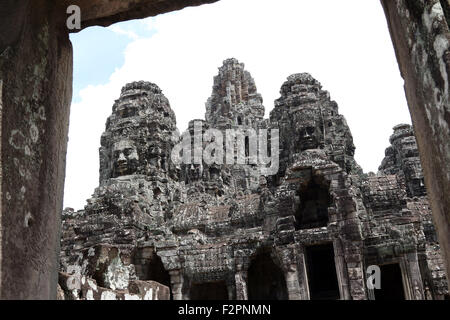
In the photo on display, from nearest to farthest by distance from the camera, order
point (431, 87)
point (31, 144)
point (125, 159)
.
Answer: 1. point (431, 87)
2. point (31, 144)
3. point (125, 159)

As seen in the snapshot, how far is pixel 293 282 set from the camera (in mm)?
15867

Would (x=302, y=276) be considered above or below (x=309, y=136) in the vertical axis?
below

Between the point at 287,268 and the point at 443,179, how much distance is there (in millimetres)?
14059

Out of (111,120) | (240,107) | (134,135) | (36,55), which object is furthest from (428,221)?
(240,107)

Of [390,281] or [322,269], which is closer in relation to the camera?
[390,281]

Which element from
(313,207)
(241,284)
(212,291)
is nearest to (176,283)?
(212,291)

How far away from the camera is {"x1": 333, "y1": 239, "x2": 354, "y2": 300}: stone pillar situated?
49.7ft

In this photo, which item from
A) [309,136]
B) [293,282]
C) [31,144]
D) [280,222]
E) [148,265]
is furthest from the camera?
[309,136]

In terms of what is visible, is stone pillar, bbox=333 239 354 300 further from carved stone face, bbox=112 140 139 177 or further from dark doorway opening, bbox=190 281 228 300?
carved stone face, bbox=112 140 139 177

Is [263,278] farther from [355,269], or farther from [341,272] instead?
[355,269]

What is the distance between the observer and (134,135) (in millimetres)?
27250

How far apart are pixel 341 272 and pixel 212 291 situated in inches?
238

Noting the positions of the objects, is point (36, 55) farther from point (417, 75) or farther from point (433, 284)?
point (433, 284)

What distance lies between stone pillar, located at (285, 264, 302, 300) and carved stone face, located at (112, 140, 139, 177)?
13.0 metres
